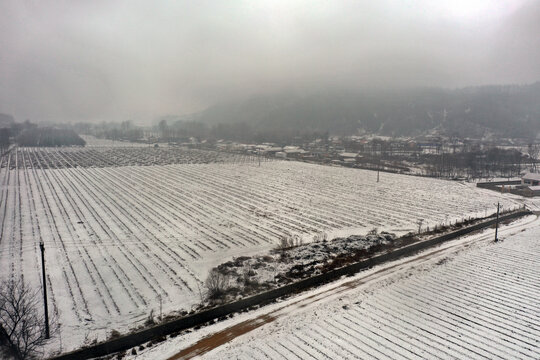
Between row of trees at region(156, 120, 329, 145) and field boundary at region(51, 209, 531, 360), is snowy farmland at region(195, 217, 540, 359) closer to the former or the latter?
field boundary at region(51, 209, 531, 360)

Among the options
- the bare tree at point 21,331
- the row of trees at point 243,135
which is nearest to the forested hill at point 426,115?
the row of trees at point 243,135

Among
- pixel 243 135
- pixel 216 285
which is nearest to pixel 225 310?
pixel 216 285

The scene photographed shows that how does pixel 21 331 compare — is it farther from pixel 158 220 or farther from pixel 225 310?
pixel 158 220

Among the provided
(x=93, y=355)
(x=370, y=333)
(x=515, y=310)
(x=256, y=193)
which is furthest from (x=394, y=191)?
(x=93, y=355)

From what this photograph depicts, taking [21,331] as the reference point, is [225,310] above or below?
below

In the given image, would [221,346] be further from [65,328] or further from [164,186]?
[164,186]
